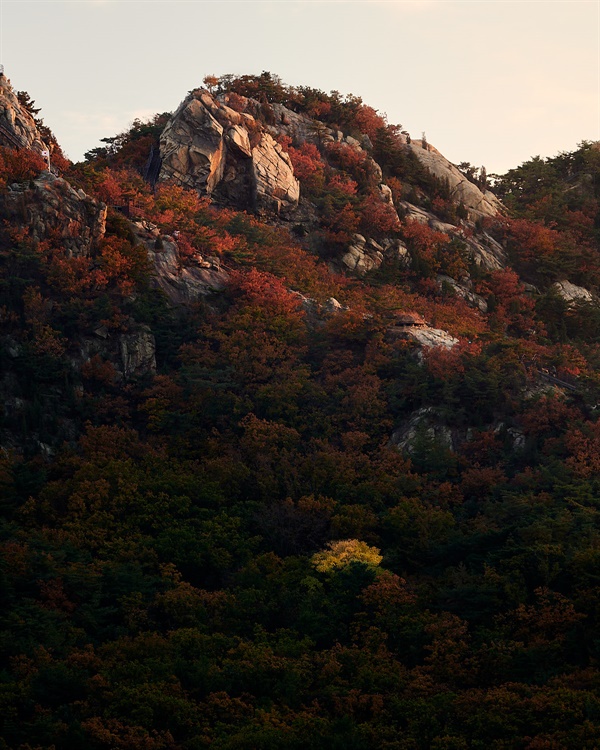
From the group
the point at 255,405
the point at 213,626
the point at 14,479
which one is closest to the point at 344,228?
the point at 255,405

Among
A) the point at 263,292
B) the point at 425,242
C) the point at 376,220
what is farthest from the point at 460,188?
the point at 263,292

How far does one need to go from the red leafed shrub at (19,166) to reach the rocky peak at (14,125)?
1.28m

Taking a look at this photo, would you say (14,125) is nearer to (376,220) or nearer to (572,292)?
(376,220)

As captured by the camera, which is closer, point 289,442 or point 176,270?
point 289,442

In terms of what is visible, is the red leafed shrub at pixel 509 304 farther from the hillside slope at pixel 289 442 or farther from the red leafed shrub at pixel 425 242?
the red leafed shrub at pixel 425 242

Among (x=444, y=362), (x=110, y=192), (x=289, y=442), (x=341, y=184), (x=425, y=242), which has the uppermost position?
(x=341, y=184)

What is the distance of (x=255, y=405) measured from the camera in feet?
141

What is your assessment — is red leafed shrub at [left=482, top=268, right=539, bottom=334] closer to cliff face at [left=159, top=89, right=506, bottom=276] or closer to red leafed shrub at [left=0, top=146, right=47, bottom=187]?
cliff face at [left=159, top=89, right=506, bottom=276]

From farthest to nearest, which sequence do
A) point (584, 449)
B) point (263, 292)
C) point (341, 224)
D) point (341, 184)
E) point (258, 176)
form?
1. point (341, 184)
2. point (258, 176)
3. point (341, 224)
4. point (263, 292)
5. point (584, 449)

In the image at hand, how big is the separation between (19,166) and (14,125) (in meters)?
3.48

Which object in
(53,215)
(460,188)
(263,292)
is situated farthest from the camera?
(460,188)

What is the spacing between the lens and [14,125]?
49.9 metres

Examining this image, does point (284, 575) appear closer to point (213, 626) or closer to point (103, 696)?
point (213, 626)

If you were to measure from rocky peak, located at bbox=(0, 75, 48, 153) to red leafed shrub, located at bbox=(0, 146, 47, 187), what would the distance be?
4.18ft
